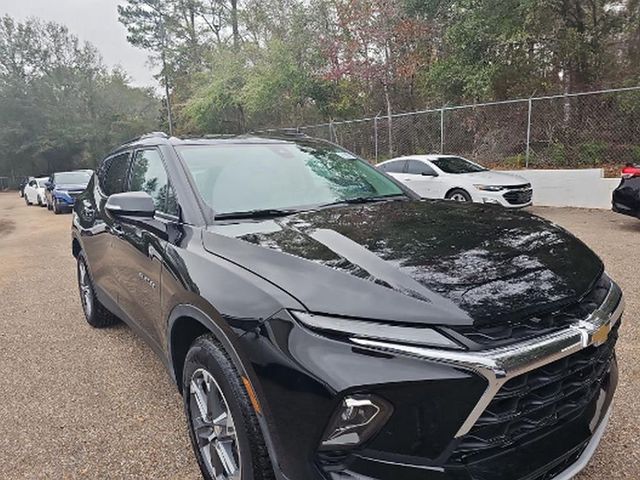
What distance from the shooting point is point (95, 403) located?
127 inches

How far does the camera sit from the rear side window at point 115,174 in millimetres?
3721

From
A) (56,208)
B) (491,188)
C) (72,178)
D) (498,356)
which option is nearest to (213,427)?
(498,356)

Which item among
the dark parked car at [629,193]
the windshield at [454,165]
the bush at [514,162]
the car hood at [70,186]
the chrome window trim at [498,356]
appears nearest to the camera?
the chrome window trim at [498,356]

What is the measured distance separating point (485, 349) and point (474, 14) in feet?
47.6

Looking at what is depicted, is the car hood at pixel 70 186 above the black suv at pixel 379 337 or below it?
below

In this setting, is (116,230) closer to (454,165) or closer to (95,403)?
(95,403)

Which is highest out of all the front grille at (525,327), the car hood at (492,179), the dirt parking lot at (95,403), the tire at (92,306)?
the front grille at (525,327)

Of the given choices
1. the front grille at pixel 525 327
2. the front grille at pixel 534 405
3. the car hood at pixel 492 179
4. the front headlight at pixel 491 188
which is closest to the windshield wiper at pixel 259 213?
the front grille at pixel 525 327

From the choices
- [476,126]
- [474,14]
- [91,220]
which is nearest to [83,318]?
[91,220]

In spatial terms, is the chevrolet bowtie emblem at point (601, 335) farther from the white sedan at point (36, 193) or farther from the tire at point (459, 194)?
the white sedan at point (36, 193)

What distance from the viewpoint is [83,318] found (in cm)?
499

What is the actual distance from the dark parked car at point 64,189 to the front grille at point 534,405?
58.6ft

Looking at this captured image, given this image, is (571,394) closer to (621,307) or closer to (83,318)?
(621,307)

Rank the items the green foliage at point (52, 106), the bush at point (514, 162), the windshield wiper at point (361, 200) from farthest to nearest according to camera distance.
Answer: the green foliage at point (52, 106) < the bush at point (514, 162) < the windshield wiper at point (361, 200)
